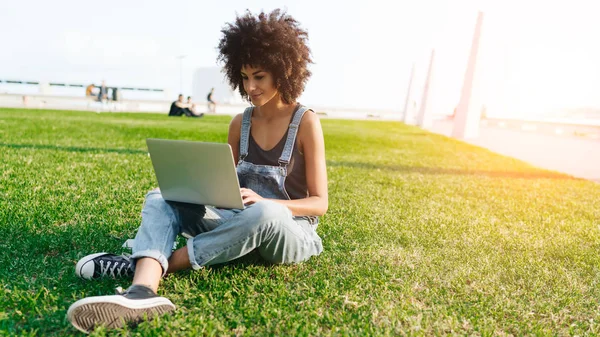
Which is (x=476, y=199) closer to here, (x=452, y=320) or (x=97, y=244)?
(x=452, y=320)

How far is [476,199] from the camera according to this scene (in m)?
6.43

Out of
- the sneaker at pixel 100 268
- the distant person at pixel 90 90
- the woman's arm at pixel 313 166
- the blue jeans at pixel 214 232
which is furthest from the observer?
the distant person at pixel 90 90

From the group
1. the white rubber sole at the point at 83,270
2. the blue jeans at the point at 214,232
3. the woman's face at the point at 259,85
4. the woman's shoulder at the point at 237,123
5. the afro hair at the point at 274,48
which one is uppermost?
the afro hair at the point at 274,48

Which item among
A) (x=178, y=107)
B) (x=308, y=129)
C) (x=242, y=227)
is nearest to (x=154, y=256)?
(x=242, y=227)

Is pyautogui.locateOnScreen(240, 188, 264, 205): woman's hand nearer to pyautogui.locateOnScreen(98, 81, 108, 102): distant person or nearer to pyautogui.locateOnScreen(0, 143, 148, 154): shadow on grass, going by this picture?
pyautogui.locateOnScreen(0, 143, 148, 154): shadow on grass

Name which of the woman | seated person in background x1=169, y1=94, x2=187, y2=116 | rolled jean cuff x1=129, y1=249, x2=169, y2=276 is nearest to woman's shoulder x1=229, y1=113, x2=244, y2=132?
the woman

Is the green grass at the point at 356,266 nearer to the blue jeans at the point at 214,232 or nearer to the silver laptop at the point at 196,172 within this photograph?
the blue jeans at the point at 214,232

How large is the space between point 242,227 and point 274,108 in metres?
0.94

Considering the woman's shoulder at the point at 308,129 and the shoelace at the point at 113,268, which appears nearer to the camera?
the shoelace at the point at 113,268

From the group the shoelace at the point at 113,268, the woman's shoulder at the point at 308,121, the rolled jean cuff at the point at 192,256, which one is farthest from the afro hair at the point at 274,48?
the shoelace at the point at 113,268

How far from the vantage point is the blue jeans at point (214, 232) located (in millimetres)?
2654

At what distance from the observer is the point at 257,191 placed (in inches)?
125

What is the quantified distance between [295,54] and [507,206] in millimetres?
3958

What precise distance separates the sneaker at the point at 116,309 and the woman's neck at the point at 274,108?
137 cm
